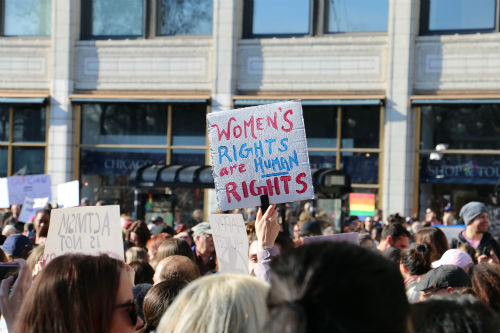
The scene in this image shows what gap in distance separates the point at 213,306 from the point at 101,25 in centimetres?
1900

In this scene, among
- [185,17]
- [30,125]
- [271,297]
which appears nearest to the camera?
[271,297]

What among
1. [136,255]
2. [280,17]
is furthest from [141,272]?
[280,17]

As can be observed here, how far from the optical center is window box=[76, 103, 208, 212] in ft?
65.8

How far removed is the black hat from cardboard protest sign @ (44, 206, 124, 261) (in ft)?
6.11

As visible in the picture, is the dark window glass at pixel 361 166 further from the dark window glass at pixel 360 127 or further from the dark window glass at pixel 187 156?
the dark window glass at pixel 187 156

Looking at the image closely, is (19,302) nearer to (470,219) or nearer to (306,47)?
(470,219)

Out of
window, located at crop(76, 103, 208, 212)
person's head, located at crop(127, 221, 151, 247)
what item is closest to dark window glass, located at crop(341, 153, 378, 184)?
window, located at crop(76, 103, 208, 212)

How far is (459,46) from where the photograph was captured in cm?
1817

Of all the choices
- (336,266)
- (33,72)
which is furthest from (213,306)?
(33,72)

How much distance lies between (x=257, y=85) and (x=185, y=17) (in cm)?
269

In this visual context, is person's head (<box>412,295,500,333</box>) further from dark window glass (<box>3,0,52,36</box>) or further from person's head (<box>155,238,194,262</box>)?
dark window glass (<box>3,0,52,36</box>)

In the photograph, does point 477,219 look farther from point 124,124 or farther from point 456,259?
point 124,124

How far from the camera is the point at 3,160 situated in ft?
69.5

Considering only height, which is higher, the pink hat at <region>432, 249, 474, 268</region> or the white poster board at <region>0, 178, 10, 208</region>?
the pink hat at <region>432, 249, 474, 268</region>
